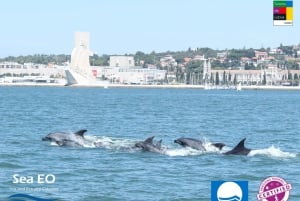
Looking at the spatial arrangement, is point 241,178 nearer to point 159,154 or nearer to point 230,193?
point 159,154

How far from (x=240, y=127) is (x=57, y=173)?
111 feet

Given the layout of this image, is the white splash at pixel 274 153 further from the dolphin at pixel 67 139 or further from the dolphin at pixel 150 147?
the dolphin at pixel 67 139

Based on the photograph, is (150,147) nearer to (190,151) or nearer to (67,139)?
(190,151)

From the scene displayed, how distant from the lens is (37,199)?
69.6 ft

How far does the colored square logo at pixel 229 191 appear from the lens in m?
14.9

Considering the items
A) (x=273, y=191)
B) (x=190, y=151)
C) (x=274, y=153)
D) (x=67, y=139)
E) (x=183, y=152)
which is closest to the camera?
(x=273, y=191)

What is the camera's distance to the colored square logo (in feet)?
48.8

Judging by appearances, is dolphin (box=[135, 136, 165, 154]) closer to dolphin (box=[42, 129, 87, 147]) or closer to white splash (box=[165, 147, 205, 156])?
white splash (box=[165, 147, 205, 156])

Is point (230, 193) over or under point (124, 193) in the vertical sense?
over

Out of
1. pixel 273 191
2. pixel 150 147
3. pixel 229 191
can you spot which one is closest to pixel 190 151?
pixel 150 147

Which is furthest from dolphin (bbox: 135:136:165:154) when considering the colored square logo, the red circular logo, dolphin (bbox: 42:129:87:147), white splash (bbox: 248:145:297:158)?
the colored square logo

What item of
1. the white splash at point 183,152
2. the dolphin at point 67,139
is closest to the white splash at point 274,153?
the white splash at point 183,152

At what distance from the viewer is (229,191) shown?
49.3 ft

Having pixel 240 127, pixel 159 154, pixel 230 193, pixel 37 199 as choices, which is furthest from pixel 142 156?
pixel 240 127
